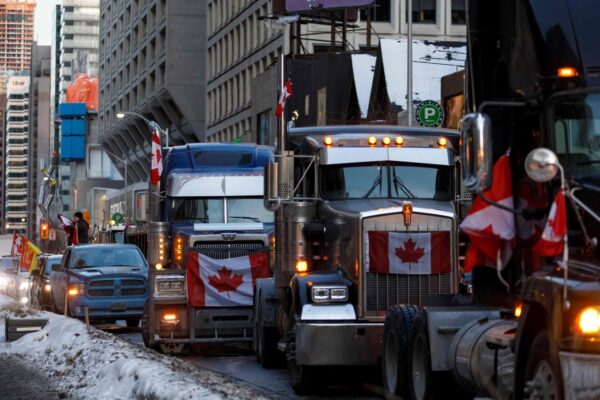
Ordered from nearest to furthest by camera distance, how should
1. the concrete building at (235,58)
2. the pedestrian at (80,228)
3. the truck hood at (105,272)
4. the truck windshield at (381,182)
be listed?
the truck windshield at (381,182) → the truck hood at (105,272) → the pedestrian at (80,228) → the concrete building at (235,58)

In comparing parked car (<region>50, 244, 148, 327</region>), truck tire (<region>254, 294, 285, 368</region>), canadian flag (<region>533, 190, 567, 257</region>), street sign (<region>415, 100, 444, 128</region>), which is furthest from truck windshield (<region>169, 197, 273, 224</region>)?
canadian flag (<region>533, 190, 567, 257</region>)

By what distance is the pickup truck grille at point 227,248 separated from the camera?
21.4 m

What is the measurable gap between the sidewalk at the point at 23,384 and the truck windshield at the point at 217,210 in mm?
3982

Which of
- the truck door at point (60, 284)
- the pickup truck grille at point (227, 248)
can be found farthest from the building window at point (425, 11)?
the pickup truck grille at point (227, 248)

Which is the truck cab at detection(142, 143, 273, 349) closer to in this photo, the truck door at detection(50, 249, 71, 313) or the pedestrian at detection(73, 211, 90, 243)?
Answer: the truck door at detection(50, 249, 71, 313)

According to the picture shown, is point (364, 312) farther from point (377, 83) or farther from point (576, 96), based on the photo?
point (377, 83)

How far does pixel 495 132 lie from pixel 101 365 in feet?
23.2

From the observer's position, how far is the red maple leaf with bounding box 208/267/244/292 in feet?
69.4

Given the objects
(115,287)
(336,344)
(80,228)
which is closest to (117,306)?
(115,287)

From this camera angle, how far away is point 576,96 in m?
9.36

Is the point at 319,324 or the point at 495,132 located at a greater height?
the point at 495,132

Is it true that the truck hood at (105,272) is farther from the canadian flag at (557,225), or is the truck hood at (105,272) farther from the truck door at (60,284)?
the canadian flag at (557,225)

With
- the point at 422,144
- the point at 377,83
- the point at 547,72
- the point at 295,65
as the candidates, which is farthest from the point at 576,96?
the point at 295,65

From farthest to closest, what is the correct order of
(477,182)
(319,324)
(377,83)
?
1. (377,83)
2. (319,324)
3. (477,182)
